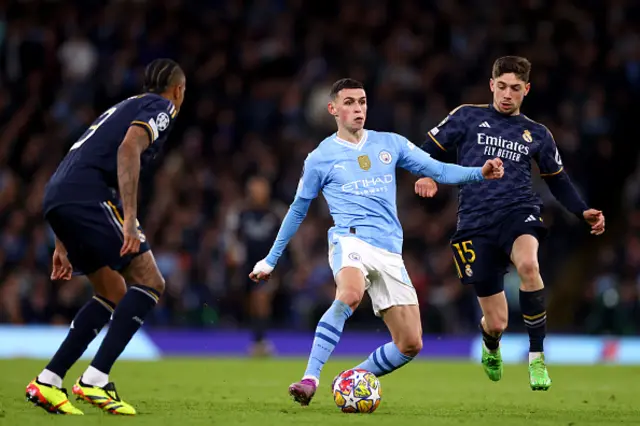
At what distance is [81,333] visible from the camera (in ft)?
24.2

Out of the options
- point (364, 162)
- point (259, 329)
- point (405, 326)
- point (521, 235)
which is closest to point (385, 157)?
point (364, 162)

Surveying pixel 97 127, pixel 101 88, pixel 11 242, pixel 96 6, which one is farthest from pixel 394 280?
pixel 96 6

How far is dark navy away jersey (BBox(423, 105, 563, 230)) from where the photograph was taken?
348 inches

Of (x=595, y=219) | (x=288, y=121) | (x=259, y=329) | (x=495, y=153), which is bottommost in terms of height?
(x=259, y=329)

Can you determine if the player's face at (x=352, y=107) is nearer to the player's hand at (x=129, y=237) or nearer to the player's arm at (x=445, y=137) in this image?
the player's arm at (x=445, y=137)

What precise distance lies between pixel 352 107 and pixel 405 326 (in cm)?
157

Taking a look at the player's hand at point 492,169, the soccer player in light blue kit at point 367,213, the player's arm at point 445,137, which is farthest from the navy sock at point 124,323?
the player's arm at point 445,137

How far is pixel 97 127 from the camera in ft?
24.6

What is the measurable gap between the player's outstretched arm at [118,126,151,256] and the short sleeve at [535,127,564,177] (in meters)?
3.32

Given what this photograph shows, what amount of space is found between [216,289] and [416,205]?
3.67m

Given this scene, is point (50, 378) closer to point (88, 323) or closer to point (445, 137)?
point (88, 323)

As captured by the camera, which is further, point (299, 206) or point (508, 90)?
point (508, 90)

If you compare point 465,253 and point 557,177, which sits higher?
point 557,177

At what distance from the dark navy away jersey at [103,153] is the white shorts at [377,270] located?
145 centimetres
